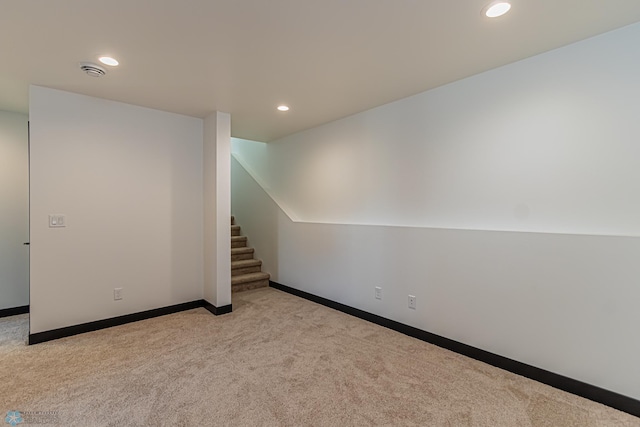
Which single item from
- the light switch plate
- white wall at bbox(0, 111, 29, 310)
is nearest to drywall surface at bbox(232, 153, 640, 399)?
the light switch plate

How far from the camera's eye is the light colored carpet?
1762 mm

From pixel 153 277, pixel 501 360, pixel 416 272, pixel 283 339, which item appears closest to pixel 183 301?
pixel 153 277

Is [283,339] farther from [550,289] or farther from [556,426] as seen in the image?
[550,289]

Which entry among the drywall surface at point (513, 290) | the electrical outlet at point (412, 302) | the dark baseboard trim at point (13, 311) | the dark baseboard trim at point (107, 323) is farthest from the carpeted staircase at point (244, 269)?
the electrical outlet at point (412, 302)

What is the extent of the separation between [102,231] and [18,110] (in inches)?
75.0

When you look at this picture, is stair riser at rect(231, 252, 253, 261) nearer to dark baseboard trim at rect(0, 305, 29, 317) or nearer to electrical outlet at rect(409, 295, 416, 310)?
dark baseboard trim at rect(0, 305, 29, 317)

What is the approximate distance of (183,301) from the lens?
3.67 m

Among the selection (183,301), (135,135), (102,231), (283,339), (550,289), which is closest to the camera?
(550,289)

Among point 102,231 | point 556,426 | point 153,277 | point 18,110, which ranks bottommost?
point 556,426

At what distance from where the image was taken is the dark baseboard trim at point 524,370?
1.82 meters

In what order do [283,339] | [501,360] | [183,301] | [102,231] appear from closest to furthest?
[501,360] → [283,339] → [102,231] → [183,301]

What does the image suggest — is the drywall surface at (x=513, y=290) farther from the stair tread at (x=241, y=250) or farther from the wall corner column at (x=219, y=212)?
the stair tread at (x=241, y=250)

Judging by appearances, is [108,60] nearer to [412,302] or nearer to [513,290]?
[412,302]

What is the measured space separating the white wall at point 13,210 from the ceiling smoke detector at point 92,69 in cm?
200
